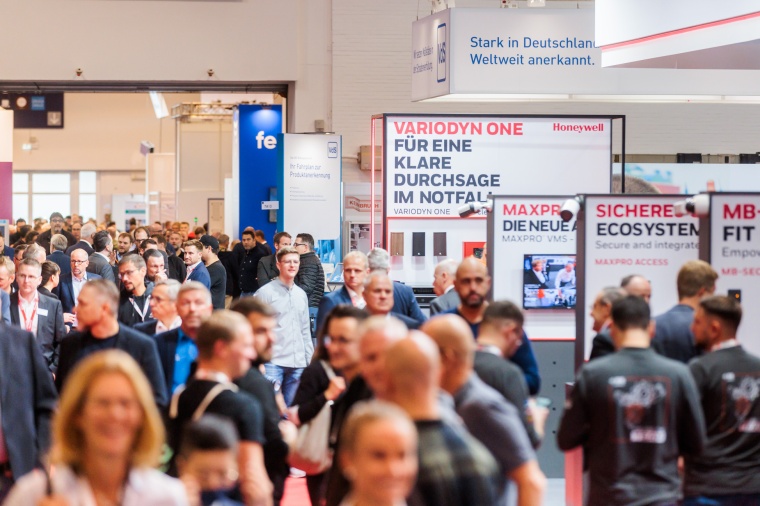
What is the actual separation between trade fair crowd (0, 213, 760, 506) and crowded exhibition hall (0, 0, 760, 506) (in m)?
0.01

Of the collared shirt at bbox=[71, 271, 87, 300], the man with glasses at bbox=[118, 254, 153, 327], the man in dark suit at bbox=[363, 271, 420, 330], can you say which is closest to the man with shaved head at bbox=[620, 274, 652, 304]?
the man in dark suit at bbox=[363, 271, 420, 330]

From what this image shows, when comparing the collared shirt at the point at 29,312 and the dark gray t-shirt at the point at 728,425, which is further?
the collared shirt at the point at 29,312

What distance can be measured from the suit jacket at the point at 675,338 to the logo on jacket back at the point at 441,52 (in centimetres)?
629

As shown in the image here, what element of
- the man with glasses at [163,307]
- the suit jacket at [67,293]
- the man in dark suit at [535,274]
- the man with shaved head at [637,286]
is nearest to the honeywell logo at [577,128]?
the man in dark suit at [535,274]

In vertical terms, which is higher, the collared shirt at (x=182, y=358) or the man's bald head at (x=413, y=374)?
the man's bald head at (x=413, y=374)

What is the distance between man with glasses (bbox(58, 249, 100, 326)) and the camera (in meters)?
9.68

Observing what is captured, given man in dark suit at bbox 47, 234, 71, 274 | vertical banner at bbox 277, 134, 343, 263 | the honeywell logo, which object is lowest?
man in dark suit at bbox 47, 234, 71, 274

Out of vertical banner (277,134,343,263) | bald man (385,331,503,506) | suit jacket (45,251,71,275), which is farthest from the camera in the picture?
vertical banner (277,134,343,263)

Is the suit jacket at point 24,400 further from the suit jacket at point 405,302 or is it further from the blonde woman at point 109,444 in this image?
the suit jacket at point 405,302

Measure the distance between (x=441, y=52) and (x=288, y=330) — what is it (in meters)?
4.06

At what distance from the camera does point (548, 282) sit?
848 centimetres

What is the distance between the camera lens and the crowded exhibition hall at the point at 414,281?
3039 mm

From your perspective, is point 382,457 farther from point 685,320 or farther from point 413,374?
point 685,320

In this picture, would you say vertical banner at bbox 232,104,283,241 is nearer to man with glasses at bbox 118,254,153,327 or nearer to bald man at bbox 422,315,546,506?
man with glasses at bbox 118,254,153,327
